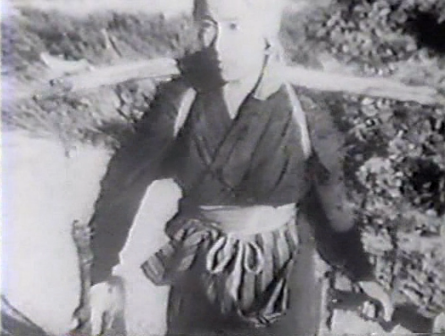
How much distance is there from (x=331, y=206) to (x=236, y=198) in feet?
0.40

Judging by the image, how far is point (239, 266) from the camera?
1.06 metres

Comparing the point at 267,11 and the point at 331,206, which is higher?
the point at 267,11

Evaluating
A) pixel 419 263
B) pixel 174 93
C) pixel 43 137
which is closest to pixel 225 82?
pixel 174 93

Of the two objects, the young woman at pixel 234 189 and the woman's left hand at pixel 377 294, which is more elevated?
the young woman at pixel 234 189

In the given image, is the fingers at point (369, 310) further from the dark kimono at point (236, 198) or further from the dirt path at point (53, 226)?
the dirt path at point (53, 226)

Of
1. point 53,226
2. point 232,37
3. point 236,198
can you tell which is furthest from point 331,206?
point 53,226

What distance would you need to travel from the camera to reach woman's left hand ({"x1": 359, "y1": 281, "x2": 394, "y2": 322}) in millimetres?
1090

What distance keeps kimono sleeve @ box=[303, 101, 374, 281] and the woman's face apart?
0.10m

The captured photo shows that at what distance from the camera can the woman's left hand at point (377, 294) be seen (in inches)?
42.9

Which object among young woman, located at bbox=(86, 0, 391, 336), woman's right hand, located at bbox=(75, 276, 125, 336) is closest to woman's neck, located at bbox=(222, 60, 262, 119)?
young woman, located at bbox=(86, 0, 391, 336)

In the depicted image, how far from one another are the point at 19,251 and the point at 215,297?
25 centimetres

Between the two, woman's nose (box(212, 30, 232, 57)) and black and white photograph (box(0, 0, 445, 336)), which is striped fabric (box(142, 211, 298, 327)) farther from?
woman's nose (box(212, 30, 232, 57))

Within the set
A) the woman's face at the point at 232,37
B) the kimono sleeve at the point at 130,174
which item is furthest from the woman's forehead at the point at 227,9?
the kimono sleeve at the point at 130,174

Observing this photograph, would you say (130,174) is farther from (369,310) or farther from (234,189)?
(369,310)
